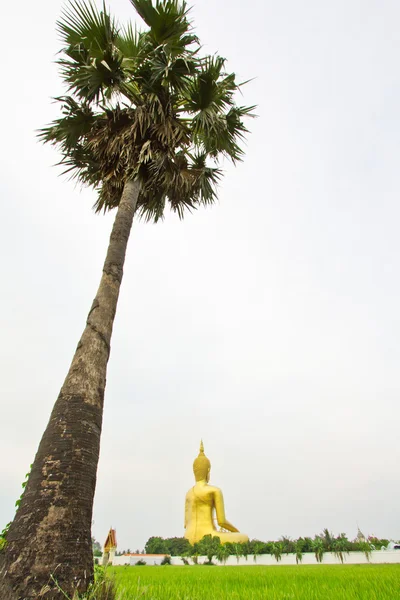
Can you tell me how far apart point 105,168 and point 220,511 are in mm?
19532

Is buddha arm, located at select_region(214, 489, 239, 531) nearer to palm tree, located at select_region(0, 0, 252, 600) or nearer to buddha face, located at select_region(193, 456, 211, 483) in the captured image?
buddha face, located at select_region(193, 456, 211, 483)

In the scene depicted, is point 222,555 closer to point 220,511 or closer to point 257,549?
point 257,549

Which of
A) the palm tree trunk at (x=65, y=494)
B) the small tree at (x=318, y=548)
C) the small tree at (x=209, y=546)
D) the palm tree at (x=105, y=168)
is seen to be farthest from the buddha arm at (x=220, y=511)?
the palm tree trunk at (x=65, y=494)

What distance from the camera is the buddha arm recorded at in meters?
19.3

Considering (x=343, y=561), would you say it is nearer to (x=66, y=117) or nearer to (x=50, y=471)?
(x=50, y=471)

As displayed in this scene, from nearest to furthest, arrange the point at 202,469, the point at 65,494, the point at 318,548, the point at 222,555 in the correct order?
the point at 65,494 → the point at 222,555 → the point at 318,548 → the point at 202,469

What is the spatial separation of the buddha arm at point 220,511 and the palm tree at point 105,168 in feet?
59.5

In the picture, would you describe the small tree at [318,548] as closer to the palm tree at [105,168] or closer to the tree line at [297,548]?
the tree line at [297,548]

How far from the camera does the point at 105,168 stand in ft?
20.3

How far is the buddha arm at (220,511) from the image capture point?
19.3 metres

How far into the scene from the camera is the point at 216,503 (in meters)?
19.9

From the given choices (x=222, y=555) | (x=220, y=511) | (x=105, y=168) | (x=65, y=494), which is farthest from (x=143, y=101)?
(x=220, y=511)

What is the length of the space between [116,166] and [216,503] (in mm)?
19645

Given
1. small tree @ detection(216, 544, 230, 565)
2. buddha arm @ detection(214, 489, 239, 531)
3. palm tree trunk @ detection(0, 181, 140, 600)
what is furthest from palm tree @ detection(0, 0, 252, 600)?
buddha arm @ detection(214, 489, 239, 531)
